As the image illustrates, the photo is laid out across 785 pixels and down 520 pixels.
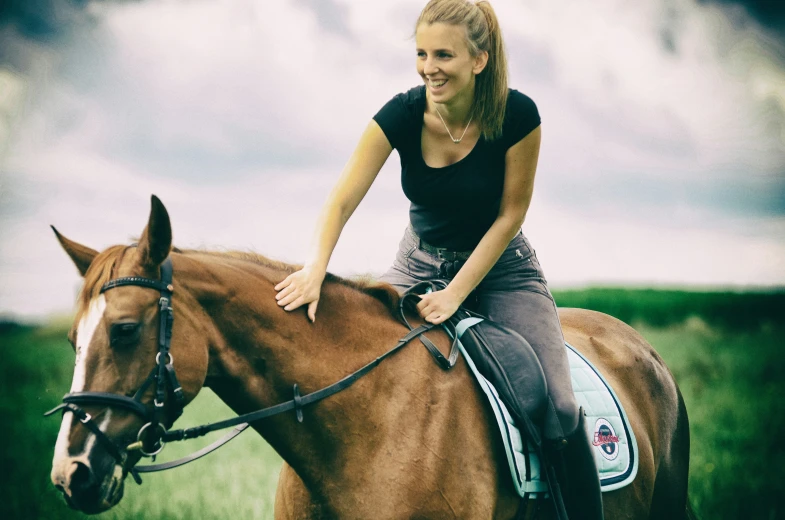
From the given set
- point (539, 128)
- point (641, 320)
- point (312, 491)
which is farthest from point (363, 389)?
point (641, 320)

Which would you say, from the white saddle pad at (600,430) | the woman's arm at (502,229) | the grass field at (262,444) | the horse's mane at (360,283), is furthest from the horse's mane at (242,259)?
the grass field at (262,444)

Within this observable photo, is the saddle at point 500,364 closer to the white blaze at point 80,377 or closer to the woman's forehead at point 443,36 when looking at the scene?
the woman's forehead at point 443,36

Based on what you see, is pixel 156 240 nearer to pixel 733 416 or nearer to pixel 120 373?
pixel 120 373

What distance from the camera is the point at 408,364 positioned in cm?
305

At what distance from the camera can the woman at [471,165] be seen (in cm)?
325

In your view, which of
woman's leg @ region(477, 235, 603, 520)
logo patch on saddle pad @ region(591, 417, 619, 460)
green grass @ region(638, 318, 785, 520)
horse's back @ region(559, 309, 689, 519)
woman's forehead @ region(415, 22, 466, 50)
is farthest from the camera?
green grass @ region(638, 318, 785, 520)

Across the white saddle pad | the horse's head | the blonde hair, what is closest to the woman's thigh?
the white saddle pad

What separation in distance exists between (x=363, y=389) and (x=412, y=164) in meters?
1.25

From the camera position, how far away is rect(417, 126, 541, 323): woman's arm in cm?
334

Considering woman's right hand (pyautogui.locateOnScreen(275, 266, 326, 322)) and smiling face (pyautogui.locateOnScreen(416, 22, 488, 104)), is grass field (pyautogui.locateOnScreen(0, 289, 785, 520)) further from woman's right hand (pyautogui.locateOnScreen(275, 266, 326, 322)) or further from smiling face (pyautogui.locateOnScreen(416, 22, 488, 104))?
smiling face (pyautogui.locateOnScreen(416, 22, 488, 104))

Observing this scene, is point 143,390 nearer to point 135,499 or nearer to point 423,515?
point 423,515

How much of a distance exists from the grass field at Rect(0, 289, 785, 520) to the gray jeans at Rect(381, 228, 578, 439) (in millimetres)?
1979

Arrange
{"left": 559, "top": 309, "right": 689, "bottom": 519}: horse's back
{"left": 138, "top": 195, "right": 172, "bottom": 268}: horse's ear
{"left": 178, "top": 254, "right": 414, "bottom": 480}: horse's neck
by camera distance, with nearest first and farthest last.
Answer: {"left": 138, "top": 195, "right": 172, "bottom": 268}: horse's ear, {"left": 178, "top": 254, "right": 414, "bottom": 480}: horse's neck, {"left": 559, "top": 309, "right": 689, "bottom": 519}: horse's back

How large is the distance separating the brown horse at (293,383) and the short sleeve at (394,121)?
80 centimetres
